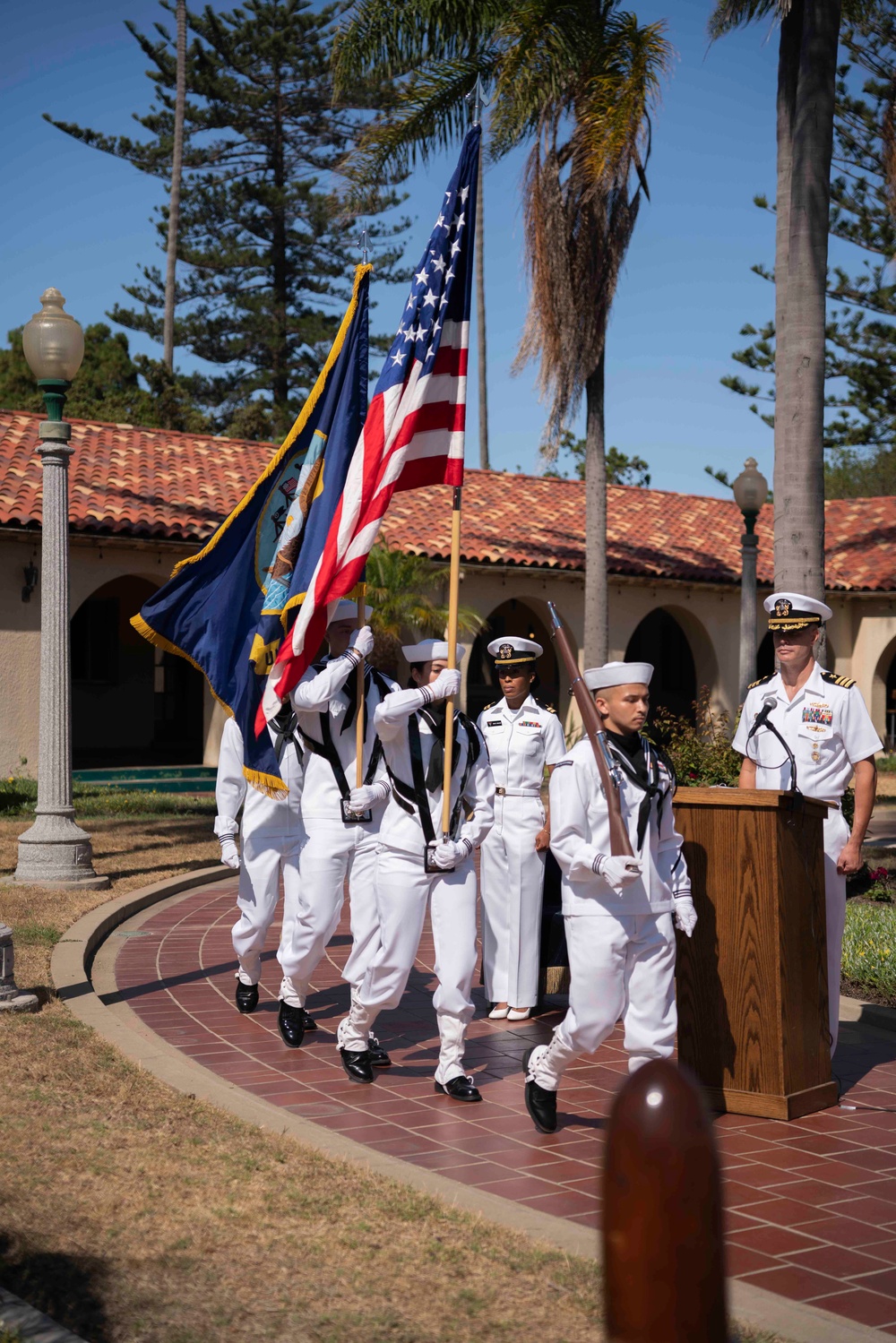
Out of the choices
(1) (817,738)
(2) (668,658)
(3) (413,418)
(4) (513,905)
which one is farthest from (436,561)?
(1) (817,738)

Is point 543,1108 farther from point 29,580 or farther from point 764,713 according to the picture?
point 29,580

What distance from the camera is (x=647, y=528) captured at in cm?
2734

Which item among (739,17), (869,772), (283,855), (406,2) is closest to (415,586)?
(406,2)

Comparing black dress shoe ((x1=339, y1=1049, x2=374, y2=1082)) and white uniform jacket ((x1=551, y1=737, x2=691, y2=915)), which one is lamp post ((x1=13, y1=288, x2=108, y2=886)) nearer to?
black dress shoe ((x1=339, y1=1049, x2=374, y2=1082))

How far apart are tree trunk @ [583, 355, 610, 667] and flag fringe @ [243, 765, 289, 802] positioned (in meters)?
10.6

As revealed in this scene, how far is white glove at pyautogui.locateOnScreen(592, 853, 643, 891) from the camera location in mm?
4871

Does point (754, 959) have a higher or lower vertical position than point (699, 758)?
lower

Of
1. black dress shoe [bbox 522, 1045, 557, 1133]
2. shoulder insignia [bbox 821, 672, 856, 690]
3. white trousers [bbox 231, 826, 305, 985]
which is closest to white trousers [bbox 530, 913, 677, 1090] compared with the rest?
black dress shoe [bbox 522, 1045, 557, 1133]

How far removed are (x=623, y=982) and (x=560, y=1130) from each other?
75cm

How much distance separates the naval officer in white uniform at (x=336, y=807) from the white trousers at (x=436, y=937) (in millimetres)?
303

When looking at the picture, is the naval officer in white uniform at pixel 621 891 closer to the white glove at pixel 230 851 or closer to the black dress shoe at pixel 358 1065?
the black dress shoe at pixel 358 1065

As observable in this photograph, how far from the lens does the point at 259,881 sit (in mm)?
7262

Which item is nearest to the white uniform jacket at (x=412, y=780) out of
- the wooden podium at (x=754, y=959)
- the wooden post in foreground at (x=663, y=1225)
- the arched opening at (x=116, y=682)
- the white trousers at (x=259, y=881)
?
the wooden podium at (x=754, y=959)

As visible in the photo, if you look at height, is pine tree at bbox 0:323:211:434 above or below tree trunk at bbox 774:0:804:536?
above
